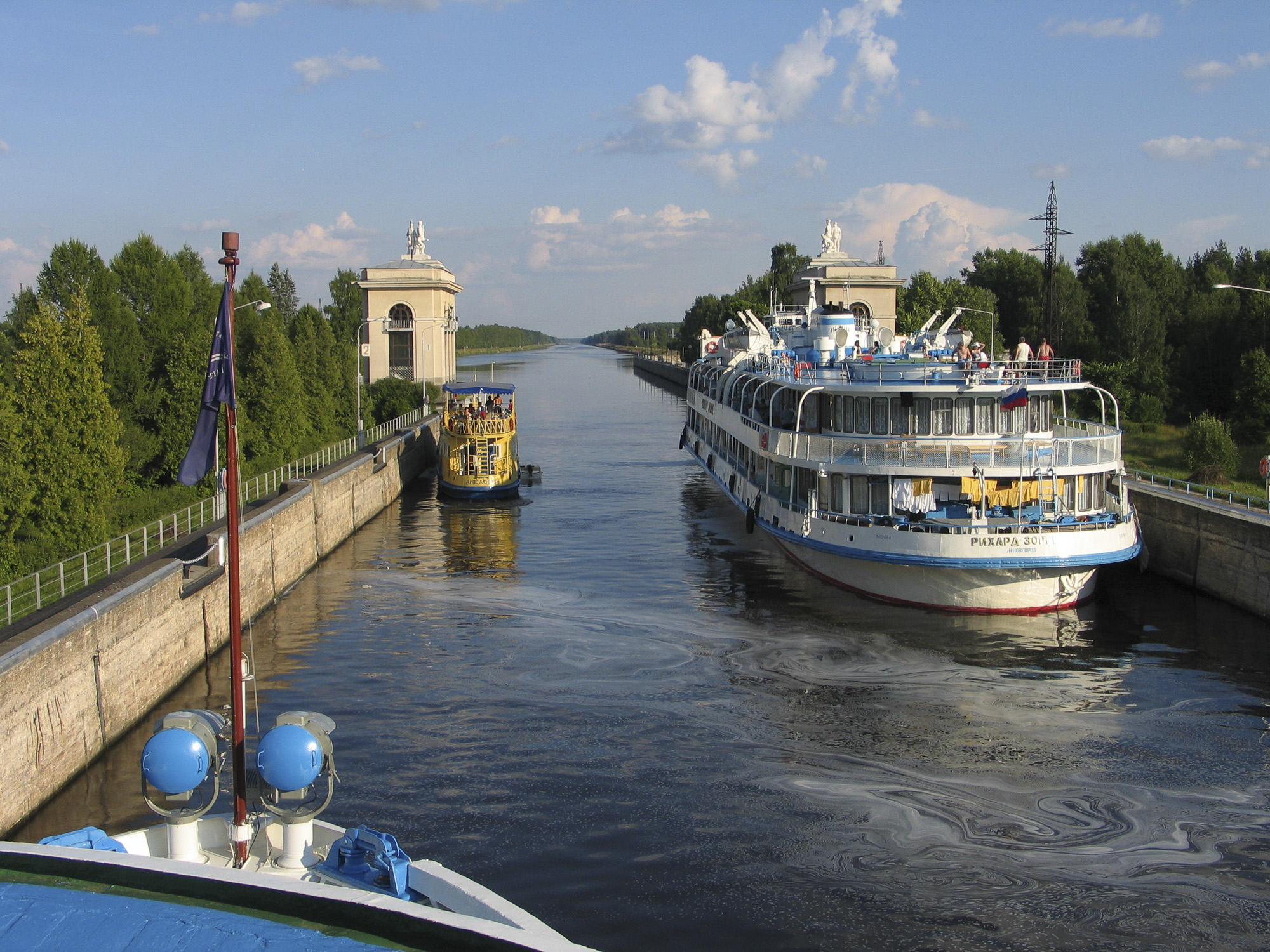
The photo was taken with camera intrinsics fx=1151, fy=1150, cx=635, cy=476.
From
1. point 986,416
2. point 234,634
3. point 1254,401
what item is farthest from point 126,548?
point 1254,401

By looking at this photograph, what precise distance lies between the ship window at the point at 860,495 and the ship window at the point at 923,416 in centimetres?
213

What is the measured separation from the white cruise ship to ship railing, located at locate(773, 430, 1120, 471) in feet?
0.14

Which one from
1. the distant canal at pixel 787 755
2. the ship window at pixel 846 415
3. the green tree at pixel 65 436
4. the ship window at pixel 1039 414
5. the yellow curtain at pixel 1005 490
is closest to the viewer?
the distant canal at pixel 787 755

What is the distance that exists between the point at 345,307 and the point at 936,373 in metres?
106

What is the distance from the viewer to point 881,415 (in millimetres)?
34906

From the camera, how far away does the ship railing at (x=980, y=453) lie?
32688mm

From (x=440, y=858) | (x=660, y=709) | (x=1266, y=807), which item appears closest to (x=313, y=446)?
(x=660, y=709)

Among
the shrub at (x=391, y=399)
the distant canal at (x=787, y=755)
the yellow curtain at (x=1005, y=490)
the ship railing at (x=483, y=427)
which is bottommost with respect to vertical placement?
the distant canal at (x=787, y=755)

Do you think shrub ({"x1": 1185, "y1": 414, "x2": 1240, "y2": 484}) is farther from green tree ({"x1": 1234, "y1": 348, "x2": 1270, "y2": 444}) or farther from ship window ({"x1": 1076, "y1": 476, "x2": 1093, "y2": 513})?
ship window ({"x1": 1076, "y1": 476, "x2": 1093, "y2": 513})

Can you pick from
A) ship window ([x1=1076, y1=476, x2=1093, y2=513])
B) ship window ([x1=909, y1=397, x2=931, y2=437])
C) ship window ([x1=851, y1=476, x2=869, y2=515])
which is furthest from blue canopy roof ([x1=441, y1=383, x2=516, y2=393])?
ship window ([x1=1076, y1=476, x2=1093, y2=513])

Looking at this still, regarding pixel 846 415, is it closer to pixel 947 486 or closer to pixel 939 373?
pixel 939 373

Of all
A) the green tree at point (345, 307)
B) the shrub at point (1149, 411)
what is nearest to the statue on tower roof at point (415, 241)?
the green tree at point (345, 307)

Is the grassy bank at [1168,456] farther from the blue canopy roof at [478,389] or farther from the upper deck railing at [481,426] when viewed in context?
the blue canopy roof at [478,389]

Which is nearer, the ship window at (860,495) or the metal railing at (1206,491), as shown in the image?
the ship window at (860,495)
